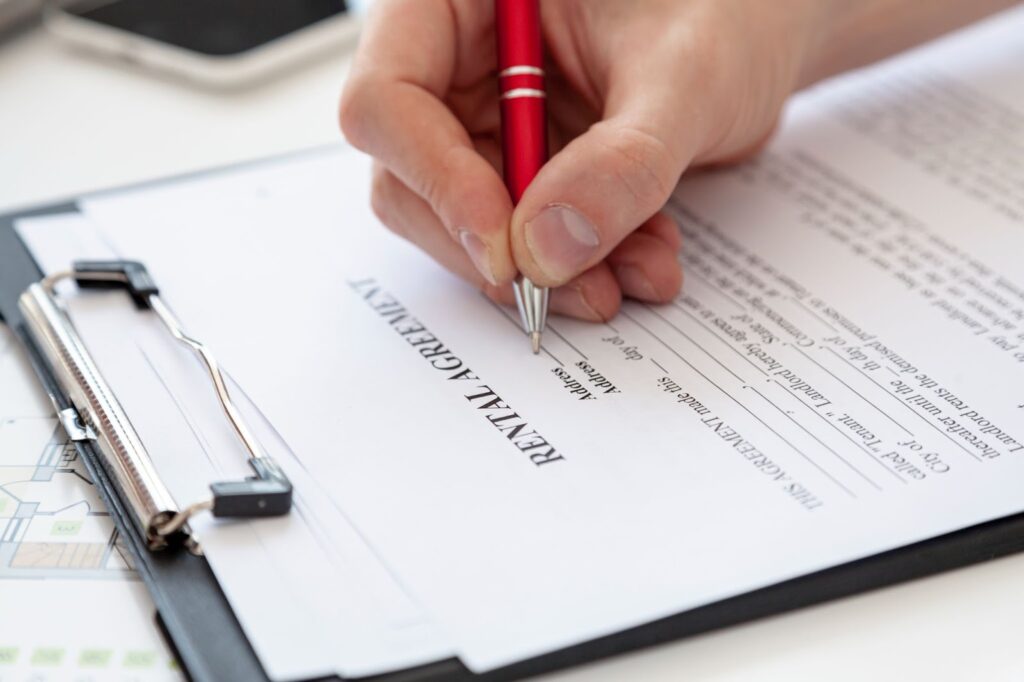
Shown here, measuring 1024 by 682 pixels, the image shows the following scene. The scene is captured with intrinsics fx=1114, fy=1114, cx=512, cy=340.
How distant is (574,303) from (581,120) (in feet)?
0.58

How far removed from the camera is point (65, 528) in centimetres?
49

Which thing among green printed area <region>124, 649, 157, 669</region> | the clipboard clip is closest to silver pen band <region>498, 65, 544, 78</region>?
the clipboard clip

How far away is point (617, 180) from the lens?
0.56 m

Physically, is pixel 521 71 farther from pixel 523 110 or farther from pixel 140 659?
pixel 140 659

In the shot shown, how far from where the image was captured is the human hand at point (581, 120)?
0.56m

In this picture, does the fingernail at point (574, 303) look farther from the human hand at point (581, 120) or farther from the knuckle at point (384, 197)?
the knuckle at point (384, 197)

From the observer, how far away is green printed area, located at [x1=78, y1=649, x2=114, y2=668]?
0.43 meters

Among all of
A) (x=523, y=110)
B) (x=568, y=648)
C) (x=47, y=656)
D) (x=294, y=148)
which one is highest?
(x=294, y=148)

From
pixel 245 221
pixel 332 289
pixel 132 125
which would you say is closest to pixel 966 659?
pixel 332 289

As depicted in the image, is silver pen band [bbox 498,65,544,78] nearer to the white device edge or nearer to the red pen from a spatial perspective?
the red pen

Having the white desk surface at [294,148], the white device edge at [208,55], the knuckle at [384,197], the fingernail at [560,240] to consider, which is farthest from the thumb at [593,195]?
the white device edge at [208,55]

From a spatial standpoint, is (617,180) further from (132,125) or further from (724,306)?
(132,125)

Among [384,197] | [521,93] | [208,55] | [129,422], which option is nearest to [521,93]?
[521,93]

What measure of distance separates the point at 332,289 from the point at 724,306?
220mm
